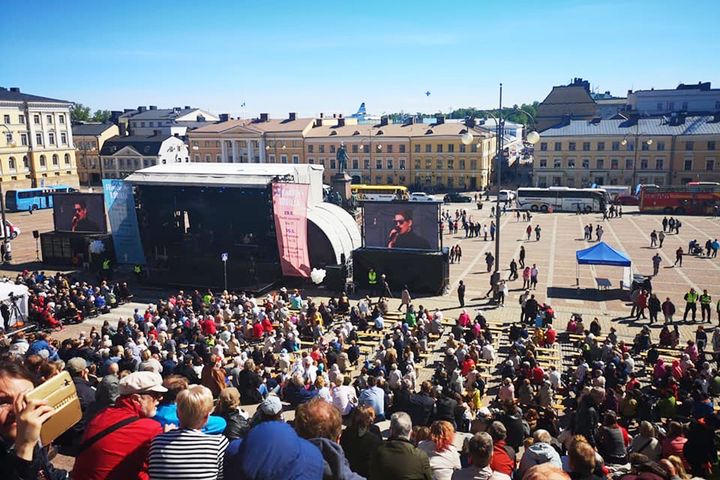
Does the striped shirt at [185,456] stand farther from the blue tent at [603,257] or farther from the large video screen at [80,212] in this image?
the large video screen at [80,212]

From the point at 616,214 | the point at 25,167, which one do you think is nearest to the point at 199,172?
the point at 616,214

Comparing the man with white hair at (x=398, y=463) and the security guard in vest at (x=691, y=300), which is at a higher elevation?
the man with white hair at (x=398, y=463)

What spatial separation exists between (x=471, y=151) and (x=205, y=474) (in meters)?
72.9

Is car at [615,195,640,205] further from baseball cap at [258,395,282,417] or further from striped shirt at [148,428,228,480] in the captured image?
striped shirt at [148,428,228,480]

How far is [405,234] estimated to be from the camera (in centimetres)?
2733

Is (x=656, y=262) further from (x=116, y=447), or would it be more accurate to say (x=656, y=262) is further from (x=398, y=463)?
(x=116, y=447)

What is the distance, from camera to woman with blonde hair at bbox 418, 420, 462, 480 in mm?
5928

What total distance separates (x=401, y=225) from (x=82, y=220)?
65.6 ft

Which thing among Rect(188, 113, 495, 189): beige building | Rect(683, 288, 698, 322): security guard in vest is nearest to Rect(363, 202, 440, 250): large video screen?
Rect(683, 288, 698, 322): security guard in vest

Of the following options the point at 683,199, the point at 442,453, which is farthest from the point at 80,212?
the point at 683,199

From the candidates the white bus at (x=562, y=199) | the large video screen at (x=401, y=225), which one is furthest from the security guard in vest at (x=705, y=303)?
the white bus at (x=562, y=199)

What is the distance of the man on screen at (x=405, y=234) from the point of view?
27125 mm

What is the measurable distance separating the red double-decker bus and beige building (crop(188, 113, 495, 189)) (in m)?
23.6

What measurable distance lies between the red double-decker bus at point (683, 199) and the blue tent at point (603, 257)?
110ft
